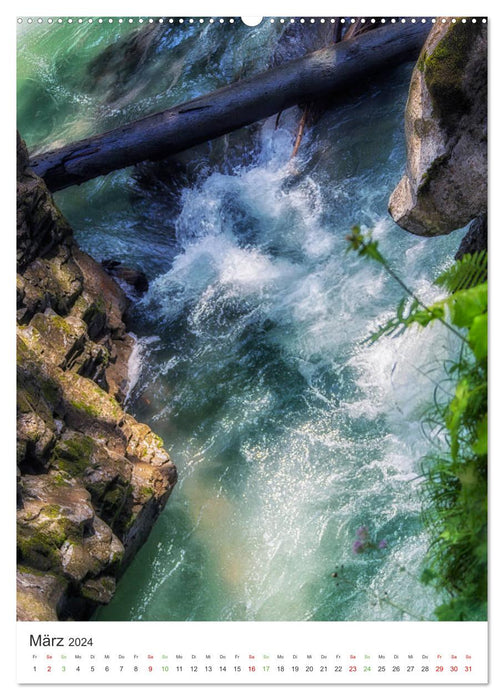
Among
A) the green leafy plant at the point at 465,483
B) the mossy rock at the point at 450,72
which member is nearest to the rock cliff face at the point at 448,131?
the mossy rock at the point at 450,72

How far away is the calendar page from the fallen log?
0.02 meters

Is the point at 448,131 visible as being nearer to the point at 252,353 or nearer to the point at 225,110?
the point at 252,353

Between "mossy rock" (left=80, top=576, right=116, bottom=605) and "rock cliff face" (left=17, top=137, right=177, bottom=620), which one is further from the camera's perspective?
"mossy rock" (left=80, top=576, right=116, bottom=605)

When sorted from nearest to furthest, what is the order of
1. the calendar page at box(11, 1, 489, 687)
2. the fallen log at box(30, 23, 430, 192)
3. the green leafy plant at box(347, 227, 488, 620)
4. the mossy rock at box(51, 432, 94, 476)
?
the green leafy plant at box(347, 227, 488, 620) < the calendar page at box(11, 1, 489, 687) < the mossy rock at box(51, 432, 94, 476) < the fallen log at box(30, 23, 430, 192)

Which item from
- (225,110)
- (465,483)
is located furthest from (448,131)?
(225,110)

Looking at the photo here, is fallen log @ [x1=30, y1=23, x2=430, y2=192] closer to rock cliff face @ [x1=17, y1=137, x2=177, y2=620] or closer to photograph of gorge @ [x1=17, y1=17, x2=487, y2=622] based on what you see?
photograph of gorge @ [x1=17, y1=17, x2=487, y2=622]

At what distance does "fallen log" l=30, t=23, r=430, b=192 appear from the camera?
647cm

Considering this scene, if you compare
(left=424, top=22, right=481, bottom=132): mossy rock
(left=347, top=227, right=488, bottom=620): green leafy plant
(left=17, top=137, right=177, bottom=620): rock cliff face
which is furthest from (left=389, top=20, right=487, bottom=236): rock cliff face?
(left=17, top=137, right=177, bottom=620): rock cliff face

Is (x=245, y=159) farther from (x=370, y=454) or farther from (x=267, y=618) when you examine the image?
(x=267, y=618)

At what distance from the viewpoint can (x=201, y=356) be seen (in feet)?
18.6

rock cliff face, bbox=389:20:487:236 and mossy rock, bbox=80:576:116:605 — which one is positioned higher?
rock cliff face, bbox=389:20:487:236
